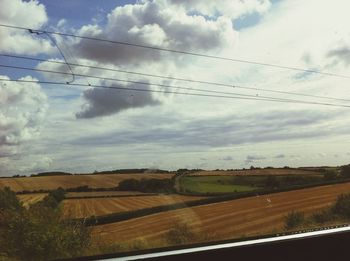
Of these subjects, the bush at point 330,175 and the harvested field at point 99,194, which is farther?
the bush at point 330,175

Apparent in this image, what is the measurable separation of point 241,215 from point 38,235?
21.0 m

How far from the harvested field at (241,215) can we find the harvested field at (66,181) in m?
2.53

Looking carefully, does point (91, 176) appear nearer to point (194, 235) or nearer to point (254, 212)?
point (194, 235)

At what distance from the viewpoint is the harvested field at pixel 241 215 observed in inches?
1063

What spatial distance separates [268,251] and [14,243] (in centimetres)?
1443

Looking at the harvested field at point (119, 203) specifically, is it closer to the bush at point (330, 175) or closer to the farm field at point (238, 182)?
the farm field at point (238, 182)

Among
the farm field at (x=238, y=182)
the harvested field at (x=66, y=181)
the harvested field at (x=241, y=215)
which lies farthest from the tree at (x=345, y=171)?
the harvested field at (x=66, y=181)

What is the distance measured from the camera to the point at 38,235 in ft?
48.7

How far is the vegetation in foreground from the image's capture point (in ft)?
46.3

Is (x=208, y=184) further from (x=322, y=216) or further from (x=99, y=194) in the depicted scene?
(x=322, y=216)

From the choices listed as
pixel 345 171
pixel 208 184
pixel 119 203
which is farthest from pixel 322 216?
pixel 345 171

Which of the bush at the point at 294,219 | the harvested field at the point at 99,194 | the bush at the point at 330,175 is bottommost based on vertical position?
the bush at the point at 294,219

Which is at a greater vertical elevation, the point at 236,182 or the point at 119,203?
the point at 236,182

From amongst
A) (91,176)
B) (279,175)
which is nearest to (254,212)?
(279,175)
